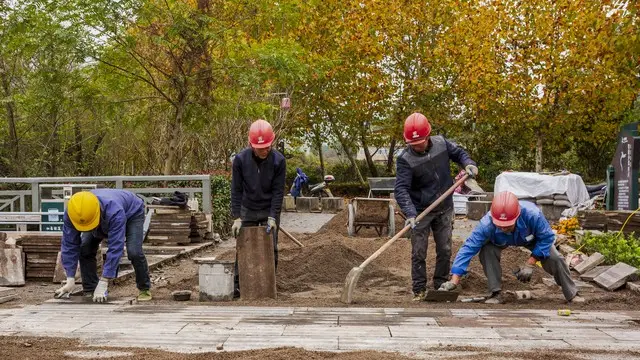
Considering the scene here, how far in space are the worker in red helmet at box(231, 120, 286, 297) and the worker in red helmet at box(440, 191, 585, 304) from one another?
196 cm

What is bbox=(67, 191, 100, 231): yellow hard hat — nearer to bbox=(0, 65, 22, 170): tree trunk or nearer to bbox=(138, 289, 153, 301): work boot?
bbox=(138, 289, 153, 301): work boot

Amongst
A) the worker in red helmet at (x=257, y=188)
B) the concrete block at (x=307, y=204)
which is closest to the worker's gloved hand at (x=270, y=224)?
the worker in red helmet at (x=257, y=188)

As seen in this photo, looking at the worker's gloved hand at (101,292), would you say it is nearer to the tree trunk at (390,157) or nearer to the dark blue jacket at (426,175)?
the dark blue jacket at (426,175)

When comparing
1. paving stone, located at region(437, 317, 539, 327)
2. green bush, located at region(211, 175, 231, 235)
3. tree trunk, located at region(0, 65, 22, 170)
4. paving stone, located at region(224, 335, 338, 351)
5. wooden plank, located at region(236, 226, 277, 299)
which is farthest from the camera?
tree trunk, located at region(0, 65, 22, 170)

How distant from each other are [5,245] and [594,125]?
21.3m

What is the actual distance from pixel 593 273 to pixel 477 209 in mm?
10543

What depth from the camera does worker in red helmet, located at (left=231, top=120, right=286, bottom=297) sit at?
7625 millimetres

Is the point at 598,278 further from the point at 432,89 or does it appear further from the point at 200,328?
the point at 432,89

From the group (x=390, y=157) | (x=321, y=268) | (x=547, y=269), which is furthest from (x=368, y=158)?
(x=547, y=269)

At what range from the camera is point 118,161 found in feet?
63.9

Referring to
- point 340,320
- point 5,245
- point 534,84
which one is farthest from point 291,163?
point 340,320

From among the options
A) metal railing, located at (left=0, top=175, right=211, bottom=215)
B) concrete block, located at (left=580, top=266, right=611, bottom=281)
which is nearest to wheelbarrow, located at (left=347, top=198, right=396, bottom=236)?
metal railing, located at (left=0, top=175, right=211, bottom=215)

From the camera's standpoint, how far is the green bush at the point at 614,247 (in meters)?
8.85

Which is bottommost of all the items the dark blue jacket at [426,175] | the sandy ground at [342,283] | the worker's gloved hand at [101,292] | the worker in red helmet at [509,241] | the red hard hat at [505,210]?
the sandy ground at [342,283]
